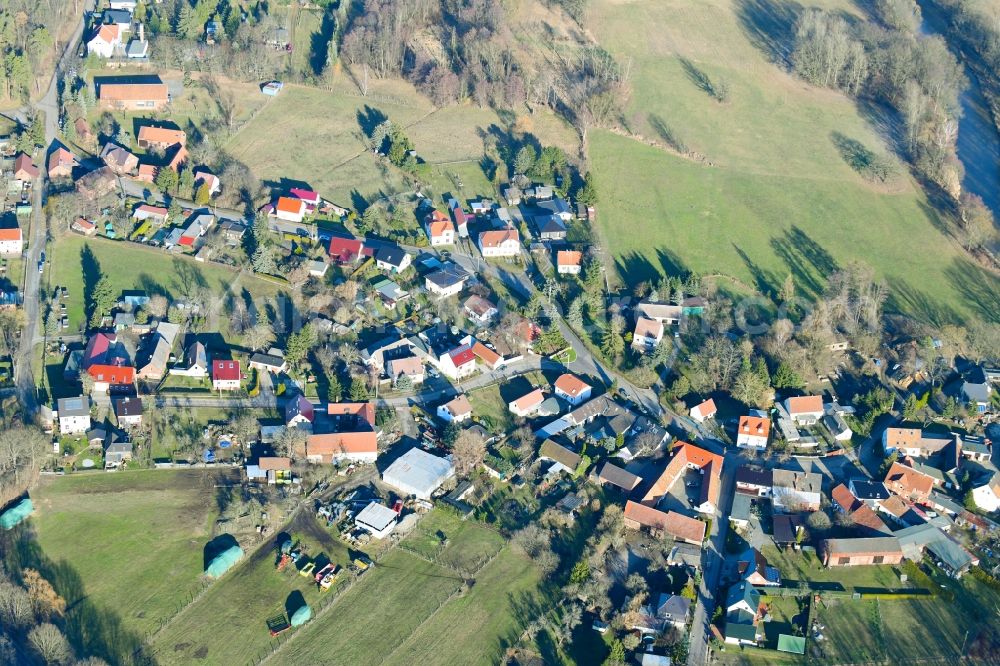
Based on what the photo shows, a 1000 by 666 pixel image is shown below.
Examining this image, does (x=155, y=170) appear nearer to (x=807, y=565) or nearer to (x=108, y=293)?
(x=108, y=293)

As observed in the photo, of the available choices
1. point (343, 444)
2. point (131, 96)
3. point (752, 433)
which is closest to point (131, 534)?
point (343, 444)

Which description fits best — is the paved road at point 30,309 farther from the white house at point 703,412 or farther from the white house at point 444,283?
the white house at point 703,412

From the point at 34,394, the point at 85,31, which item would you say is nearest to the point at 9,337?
the point at 34,394

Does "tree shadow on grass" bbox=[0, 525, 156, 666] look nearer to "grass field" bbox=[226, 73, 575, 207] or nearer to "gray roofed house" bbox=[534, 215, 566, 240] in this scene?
"grass field" bbox=[226, 73, 575, 207]

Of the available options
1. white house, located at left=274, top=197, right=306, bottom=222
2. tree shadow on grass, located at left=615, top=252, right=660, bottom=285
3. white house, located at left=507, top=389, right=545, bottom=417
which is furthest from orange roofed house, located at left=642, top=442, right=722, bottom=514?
white house, located at left=274, top=197, right=306, bottom=222

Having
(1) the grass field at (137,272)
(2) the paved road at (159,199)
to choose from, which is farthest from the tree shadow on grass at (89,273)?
(2) the paved road at (159,199)

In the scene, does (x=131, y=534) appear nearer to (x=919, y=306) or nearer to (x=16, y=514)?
(x=16, y=514)

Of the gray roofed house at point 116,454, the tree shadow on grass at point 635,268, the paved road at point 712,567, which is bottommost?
the gray roofed house at point 116,454
